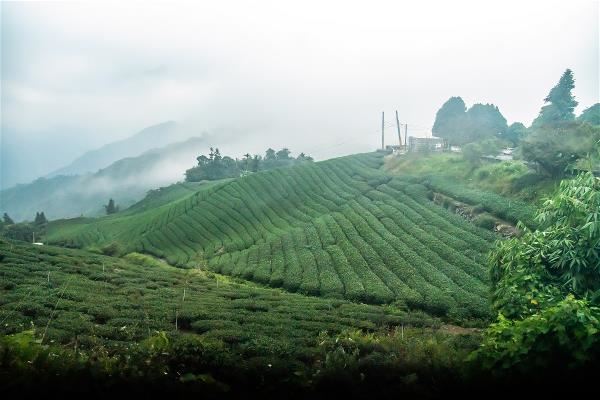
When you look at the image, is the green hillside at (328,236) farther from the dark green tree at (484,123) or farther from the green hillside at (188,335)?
the dark green tree at (484,123)

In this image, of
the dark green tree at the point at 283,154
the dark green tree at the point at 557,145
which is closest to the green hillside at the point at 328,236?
the dark green tree at the point at 557,145

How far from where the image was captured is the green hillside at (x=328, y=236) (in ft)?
46.4

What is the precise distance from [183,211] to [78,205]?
6514 cm

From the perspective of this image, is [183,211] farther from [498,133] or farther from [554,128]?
[554,128]

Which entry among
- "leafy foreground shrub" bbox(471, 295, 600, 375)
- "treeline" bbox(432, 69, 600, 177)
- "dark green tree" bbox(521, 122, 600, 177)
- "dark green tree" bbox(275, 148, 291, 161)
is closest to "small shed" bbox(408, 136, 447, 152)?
"treeline" bbox(432, 69, 600, 177)

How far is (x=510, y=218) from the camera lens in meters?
16.1

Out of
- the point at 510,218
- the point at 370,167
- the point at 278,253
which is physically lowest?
the point at 278,253

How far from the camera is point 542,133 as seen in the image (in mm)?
14320

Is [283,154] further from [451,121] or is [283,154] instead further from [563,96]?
[563,96]

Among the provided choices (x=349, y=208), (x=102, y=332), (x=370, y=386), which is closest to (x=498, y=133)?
(x=349, y=208)

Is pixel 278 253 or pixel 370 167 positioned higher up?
pixel 370 167

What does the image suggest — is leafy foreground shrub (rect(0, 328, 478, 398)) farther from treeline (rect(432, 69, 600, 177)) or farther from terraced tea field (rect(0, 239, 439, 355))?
treeline (rect(432, 69, 600, 177))

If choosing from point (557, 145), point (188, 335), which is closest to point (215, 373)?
point (188, 335)

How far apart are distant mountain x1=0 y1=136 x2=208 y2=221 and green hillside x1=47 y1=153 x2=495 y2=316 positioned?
1793 inches
